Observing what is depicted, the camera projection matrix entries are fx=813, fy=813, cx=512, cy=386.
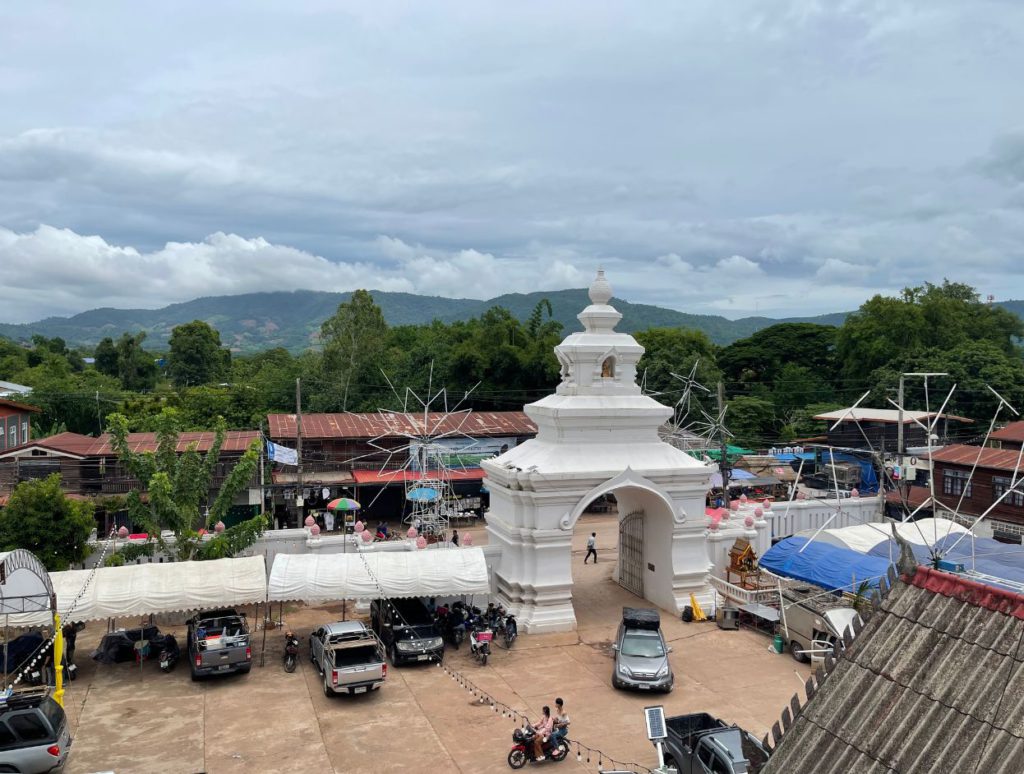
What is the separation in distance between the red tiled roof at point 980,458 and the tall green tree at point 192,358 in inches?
2844

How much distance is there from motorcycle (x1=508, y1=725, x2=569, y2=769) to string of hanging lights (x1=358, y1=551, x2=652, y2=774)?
0.34 m

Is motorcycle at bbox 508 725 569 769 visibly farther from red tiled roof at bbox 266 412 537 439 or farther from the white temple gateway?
red tiled roof at bbox 266 412 537 439

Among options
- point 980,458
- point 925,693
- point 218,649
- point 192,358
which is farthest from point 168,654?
point 192,358

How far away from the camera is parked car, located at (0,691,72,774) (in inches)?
481

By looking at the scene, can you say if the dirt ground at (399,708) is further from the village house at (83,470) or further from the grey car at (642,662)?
the village house at (83,470)

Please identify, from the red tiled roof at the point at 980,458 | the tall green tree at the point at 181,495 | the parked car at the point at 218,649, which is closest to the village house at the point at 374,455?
the tall green tree at the point at 181,495

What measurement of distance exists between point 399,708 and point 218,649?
4070 millimetres

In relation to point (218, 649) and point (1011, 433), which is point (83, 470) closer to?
point (218, 649)

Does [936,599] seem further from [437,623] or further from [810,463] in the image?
[810,463]

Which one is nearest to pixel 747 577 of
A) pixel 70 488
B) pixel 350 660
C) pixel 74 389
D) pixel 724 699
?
pixel 724 699

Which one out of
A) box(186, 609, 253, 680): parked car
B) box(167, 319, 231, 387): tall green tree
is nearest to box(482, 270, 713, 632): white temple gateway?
box(186, 609, 253, 680): parked car

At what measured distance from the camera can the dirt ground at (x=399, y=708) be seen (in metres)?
13.5

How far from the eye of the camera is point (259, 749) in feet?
45.1

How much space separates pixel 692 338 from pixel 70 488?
49334mm
